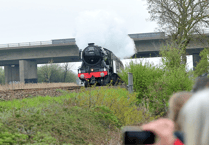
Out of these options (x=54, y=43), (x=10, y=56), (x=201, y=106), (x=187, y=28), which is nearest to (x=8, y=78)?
A: (x=10, y=56)

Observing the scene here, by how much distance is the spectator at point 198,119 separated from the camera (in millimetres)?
514

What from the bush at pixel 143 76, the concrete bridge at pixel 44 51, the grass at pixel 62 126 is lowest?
the grass at pixel 62 126

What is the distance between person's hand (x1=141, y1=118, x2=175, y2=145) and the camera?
598mm

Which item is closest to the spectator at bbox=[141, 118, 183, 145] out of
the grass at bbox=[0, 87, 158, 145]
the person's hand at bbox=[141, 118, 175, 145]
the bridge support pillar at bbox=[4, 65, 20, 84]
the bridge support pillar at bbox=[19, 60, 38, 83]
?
the person's hand at bbox=[141, 118, 175, 145]

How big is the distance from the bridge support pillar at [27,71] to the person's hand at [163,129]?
4200 cm

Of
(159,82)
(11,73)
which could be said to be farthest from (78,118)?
(11,73)

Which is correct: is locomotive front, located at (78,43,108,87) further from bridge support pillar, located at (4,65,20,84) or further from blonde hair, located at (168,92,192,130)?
bridge support pillar, located at (4,65,20,84)

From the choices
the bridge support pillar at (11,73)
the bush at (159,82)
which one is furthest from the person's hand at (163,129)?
the bridge support pillar at (11,73)

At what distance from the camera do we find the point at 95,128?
16.9 ft

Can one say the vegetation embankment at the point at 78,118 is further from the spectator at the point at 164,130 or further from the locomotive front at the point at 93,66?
the locomotive front at the point at 93,66

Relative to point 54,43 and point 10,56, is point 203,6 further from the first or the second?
point 10,56

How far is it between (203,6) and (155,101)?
16.6 m

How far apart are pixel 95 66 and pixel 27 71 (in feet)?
86.5

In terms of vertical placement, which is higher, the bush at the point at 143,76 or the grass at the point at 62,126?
the bush at the point at 143,76
